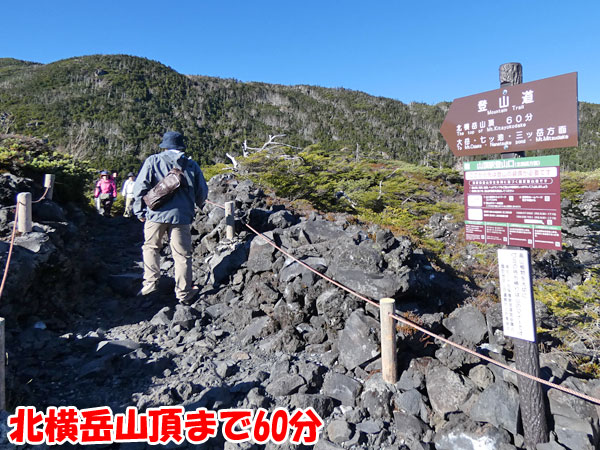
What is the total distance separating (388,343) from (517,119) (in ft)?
7.08

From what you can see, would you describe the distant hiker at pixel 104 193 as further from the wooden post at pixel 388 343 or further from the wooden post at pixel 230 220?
the wooden post at pixel 388 343

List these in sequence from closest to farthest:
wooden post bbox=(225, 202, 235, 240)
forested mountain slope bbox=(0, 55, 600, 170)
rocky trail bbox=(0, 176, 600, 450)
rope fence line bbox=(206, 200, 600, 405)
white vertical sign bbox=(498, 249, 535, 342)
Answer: rope fence line bbox=(206, 200, 600, 405)
white vertical sign bbox=(498, 249, 535, 342)
rocky trail bbox=(0, 176, 600, 450)
wooden post bbox=(225, 202, 235, 240)
forested mountain slope bbox=(0, 55, 600, 170)

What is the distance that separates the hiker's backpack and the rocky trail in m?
1.47

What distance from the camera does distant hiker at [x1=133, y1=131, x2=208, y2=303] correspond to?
467 centimetres

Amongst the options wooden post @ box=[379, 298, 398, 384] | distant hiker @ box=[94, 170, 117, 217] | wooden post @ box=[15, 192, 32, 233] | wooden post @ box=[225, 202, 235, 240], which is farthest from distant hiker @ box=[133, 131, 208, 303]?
distant hiker @ box=[94, 170, 117, 217]

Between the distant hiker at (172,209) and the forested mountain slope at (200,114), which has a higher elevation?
the forested mountain slope at (200,114)

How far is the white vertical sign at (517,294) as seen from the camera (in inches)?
102

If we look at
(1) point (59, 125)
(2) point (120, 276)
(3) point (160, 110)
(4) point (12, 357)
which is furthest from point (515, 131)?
(3) point (160, 110)

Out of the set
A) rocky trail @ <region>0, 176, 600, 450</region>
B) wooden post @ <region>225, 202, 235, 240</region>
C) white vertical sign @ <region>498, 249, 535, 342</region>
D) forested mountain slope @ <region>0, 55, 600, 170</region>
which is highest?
forested mountain slope @ <region>0, 55, 600, 170</region>

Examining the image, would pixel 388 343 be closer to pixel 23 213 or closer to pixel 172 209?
pixel 172 209

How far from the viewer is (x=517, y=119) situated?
8.51 ft

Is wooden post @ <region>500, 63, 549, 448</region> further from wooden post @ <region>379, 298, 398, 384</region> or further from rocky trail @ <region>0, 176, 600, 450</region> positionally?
wooden post @ <region>379, 298, 398, 384</region>

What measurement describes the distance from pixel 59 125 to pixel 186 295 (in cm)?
4171

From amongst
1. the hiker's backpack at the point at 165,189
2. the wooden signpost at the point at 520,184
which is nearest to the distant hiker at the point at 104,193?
the hiker's backpack at the point at 165,189
